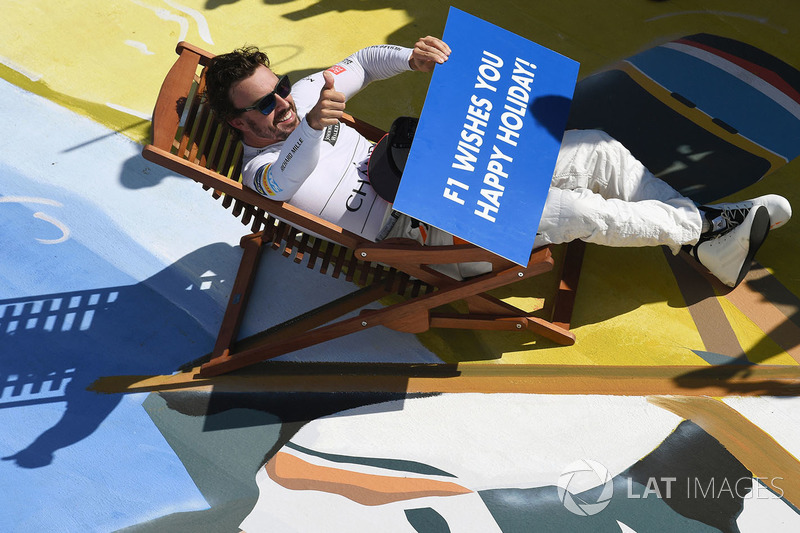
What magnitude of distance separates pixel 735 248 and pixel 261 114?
7.40 feet

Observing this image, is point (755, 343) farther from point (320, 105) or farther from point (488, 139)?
point (320, 105)

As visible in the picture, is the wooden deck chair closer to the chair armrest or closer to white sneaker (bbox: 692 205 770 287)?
the chair armrest

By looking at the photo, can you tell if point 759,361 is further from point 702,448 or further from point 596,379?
point 596,379

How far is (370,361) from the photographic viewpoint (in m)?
3.26

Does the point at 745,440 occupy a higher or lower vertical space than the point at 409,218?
lower

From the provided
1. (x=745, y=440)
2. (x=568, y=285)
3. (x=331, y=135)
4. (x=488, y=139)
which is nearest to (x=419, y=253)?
(x=488, y=139)

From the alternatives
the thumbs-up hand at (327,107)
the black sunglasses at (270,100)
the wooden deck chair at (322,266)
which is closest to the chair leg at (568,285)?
the wooden deck chair at (322,266)

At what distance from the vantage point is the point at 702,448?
2.94 m

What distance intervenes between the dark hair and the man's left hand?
691 mm

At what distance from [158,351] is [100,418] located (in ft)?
1.33

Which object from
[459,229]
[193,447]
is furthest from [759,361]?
[193,447]

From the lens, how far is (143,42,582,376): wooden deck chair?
2646 mm

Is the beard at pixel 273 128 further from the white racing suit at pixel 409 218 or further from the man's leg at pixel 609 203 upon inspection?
the man's leg at pixel 609 203

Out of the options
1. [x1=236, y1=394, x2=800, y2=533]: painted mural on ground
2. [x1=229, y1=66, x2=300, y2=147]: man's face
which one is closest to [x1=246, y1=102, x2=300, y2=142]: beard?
[x1=229, y1=66, x2=300, y2=147]: man's face
